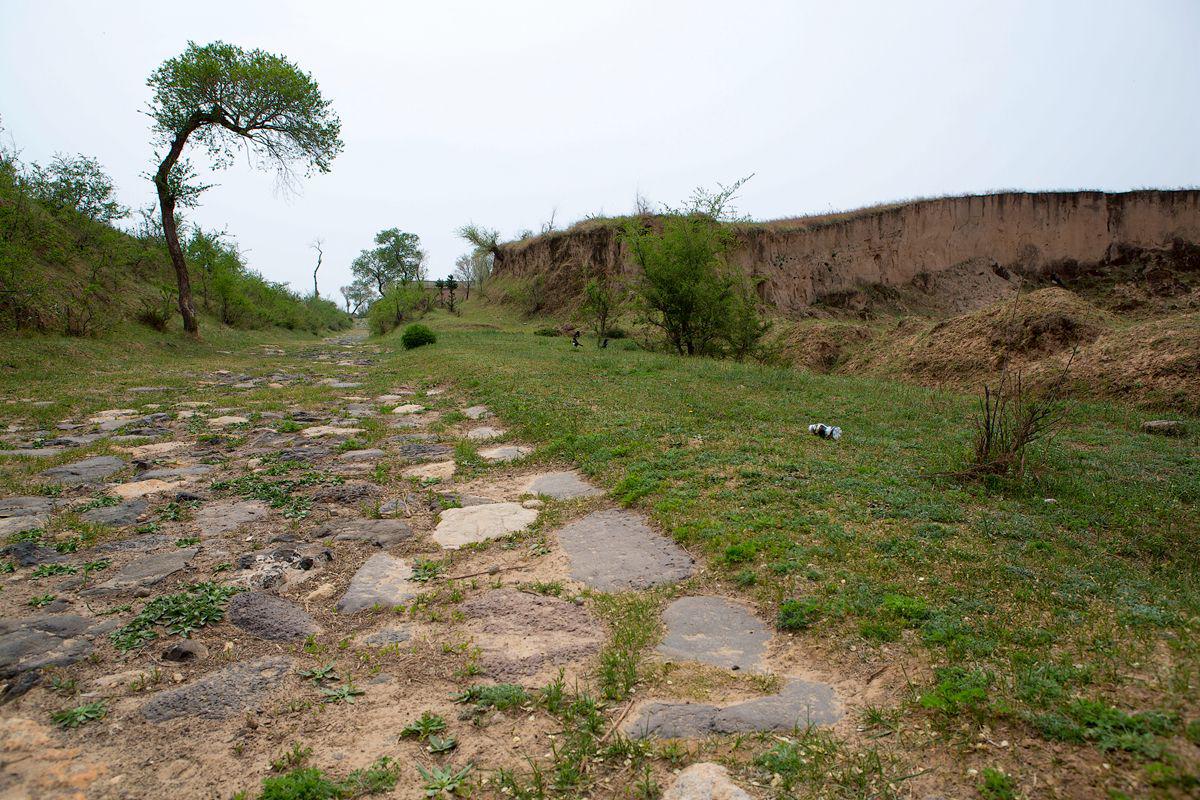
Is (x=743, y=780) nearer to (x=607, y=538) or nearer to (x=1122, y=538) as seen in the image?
(x=607, y=538)

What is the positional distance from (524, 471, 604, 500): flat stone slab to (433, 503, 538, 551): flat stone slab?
333 mm

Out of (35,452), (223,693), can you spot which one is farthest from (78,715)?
(35,452)

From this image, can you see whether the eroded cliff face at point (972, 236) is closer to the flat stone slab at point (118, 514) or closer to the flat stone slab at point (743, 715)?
the flat stone slab at point (118, 514)

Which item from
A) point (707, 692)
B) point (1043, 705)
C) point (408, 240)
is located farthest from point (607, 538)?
point (408, 240)

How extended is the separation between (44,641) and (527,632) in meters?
1.99

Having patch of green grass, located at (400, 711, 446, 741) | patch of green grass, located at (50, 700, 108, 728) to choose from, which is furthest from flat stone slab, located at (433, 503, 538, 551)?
patch of green grass, located at (50, 700, 108, 728)

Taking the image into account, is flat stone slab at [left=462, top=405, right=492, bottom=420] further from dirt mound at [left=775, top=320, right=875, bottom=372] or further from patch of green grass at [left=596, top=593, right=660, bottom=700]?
dirt mound at [left=775, top=320, right=875, bottom=372]

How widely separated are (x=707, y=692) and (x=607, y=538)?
1.62 meters

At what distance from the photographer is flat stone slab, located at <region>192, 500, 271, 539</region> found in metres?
3.93

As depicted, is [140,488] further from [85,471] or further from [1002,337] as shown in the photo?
[1002,337]

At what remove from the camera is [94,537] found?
3.66 m

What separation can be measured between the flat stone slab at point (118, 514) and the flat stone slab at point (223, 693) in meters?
2.14

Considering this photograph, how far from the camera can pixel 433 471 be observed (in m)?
5.44

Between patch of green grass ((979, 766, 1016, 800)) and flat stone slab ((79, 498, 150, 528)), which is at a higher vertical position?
flat stone slab ((79, 498, 150, 528))
